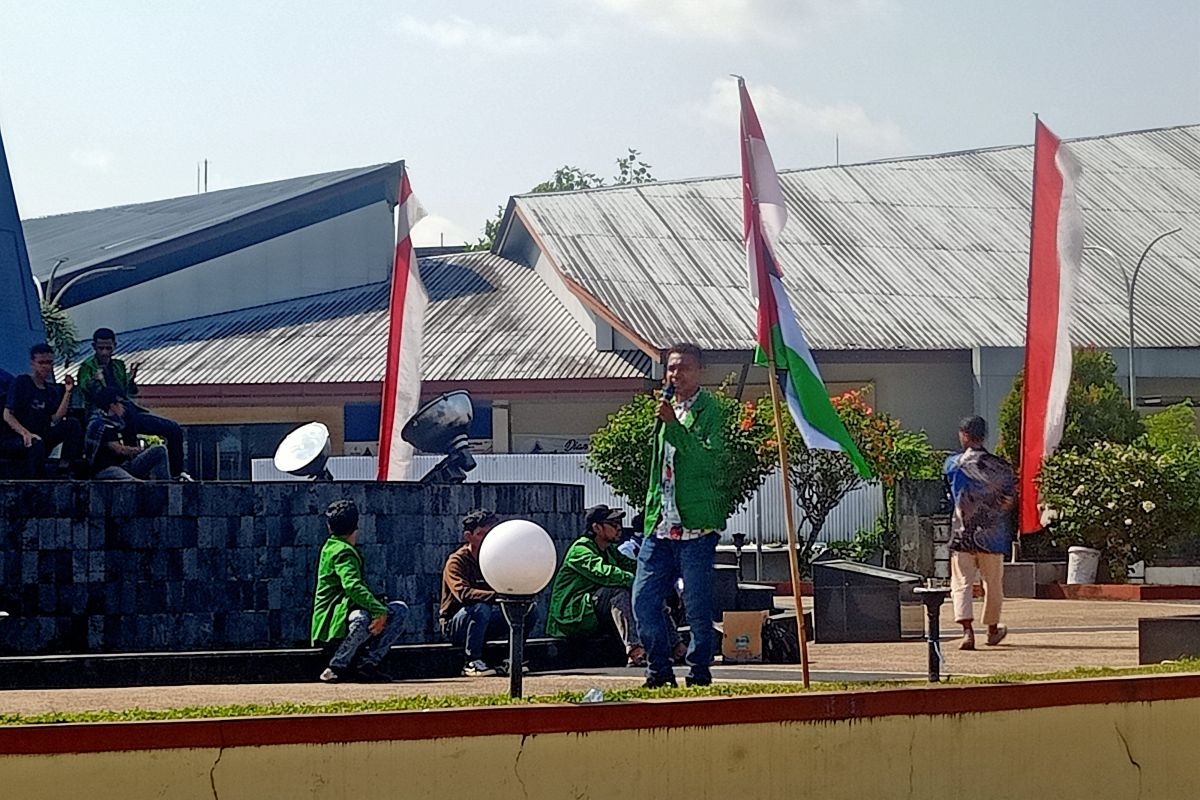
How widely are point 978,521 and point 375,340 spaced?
25089 mm

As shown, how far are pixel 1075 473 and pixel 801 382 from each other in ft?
48.6

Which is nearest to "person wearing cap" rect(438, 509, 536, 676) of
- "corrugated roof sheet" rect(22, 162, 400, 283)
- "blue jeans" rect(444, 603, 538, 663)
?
"blue jeans" rect(444, 603, 538, 663)

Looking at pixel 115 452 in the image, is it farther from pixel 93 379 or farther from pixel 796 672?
pixel 796 672

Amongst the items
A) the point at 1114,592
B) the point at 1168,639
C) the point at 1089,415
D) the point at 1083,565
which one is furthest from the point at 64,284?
the point at 1168,639

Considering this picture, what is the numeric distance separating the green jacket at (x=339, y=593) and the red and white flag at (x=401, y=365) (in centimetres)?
517

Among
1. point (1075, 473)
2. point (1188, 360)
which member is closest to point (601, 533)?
point (1075, 473)

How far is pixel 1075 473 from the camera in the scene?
22.1 m

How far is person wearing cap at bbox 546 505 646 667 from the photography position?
10.5 m

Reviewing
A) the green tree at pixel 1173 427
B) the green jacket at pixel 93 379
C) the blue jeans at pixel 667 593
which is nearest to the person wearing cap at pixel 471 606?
the blue jeans at pixel 667 593

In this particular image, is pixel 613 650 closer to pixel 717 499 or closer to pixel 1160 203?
pixel 717 499

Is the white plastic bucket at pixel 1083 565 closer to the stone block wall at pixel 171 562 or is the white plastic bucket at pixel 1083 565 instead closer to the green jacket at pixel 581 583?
the stone block wall at pixel 171 562

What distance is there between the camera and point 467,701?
273 inches

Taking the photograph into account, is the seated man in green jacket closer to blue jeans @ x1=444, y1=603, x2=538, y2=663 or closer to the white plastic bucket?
blue jeans @ x1=444, y1=603, x2=538, y2=663

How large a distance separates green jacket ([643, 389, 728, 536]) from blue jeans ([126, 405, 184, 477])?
528 cm
